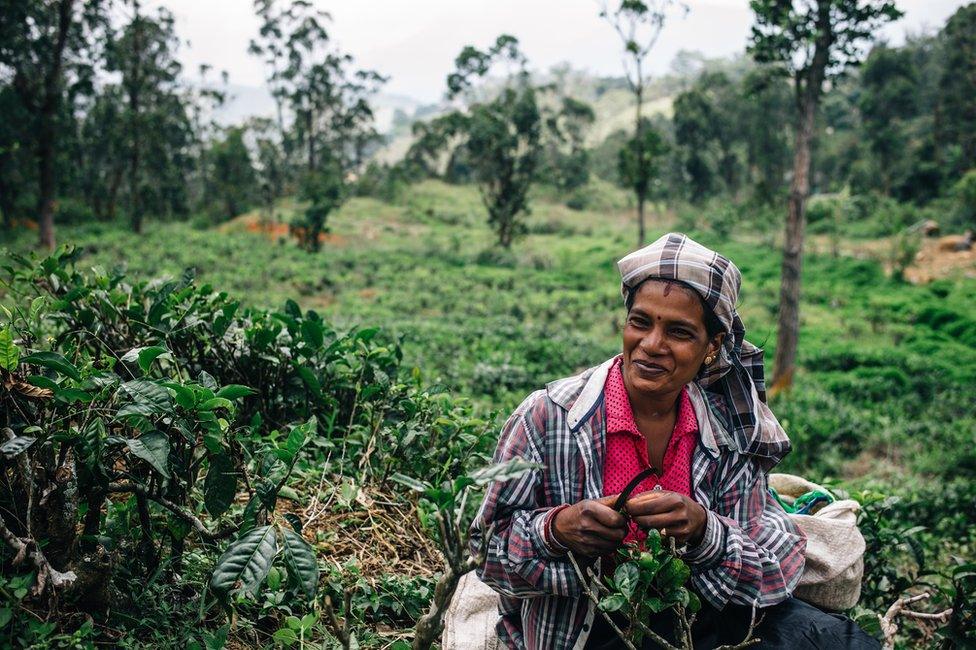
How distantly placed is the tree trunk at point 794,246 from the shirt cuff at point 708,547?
7515 mm

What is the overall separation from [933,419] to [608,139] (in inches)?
1481

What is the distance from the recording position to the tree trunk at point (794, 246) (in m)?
8.32

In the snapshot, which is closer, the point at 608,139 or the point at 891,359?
the point at 891,359

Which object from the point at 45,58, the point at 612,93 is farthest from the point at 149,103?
the point at 612,93

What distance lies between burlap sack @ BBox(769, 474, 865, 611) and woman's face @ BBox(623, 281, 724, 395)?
0.57 meters

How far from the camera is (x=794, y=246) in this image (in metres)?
8.46

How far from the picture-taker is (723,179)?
3262 centimetres

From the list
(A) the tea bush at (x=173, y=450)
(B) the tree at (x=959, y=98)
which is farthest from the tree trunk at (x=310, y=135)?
(A) the tea bush at (x=173, y=450)

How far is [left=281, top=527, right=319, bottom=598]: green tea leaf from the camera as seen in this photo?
4.62ft

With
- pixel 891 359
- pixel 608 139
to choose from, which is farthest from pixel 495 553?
pixel 608 139

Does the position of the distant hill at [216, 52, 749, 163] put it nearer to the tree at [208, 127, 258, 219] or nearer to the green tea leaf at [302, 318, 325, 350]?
the tree at [208, 127, 258, 219]

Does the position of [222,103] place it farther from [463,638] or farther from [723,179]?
[463,638]

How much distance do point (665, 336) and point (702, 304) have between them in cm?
12

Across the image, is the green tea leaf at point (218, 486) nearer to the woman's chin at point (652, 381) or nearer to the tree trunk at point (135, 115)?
the woman's chin at point (652, 381)
